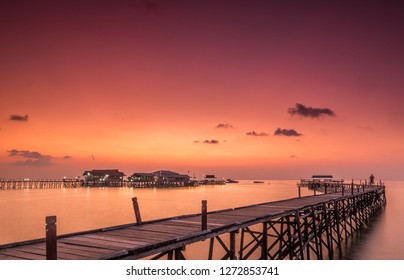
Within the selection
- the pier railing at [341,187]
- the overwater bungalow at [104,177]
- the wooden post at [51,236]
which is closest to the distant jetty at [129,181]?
the overwater bungalow at [104,177]

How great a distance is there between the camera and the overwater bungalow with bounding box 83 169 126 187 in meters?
96.1

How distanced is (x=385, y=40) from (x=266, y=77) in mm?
4963

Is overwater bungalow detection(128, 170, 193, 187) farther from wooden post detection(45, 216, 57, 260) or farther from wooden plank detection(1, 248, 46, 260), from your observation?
wooden post detection(45, 216, 57, 260)

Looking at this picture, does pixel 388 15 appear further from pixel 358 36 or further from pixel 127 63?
pixel 127 63

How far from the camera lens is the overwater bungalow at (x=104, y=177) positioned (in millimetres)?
96062

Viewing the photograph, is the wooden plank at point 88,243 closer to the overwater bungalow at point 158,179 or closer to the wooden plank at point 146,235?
the wooden plank at point 146,235

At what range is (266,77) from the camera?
54.3 feet

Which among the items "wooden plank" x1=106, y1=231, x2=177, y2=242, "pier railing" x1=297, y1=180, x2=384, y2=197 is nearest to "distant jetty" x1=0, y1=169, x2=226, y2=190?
"pier railing" x1=297, y1=180, x2=384, y2=197

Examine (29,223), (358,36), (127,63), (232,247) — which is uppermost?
(358,36)

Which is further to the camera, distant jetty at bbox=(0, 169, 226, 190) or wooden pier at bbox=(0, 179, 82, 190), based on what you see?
distant jetty at bbox=(0, 169, 226, 190)

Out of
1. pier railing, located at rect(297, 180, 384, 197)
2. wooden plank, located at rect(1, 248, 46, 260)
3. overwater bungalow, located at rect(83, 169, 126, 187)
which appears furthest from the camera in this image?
overwater bungalow, located at rect(83, 169, 126, 187)
